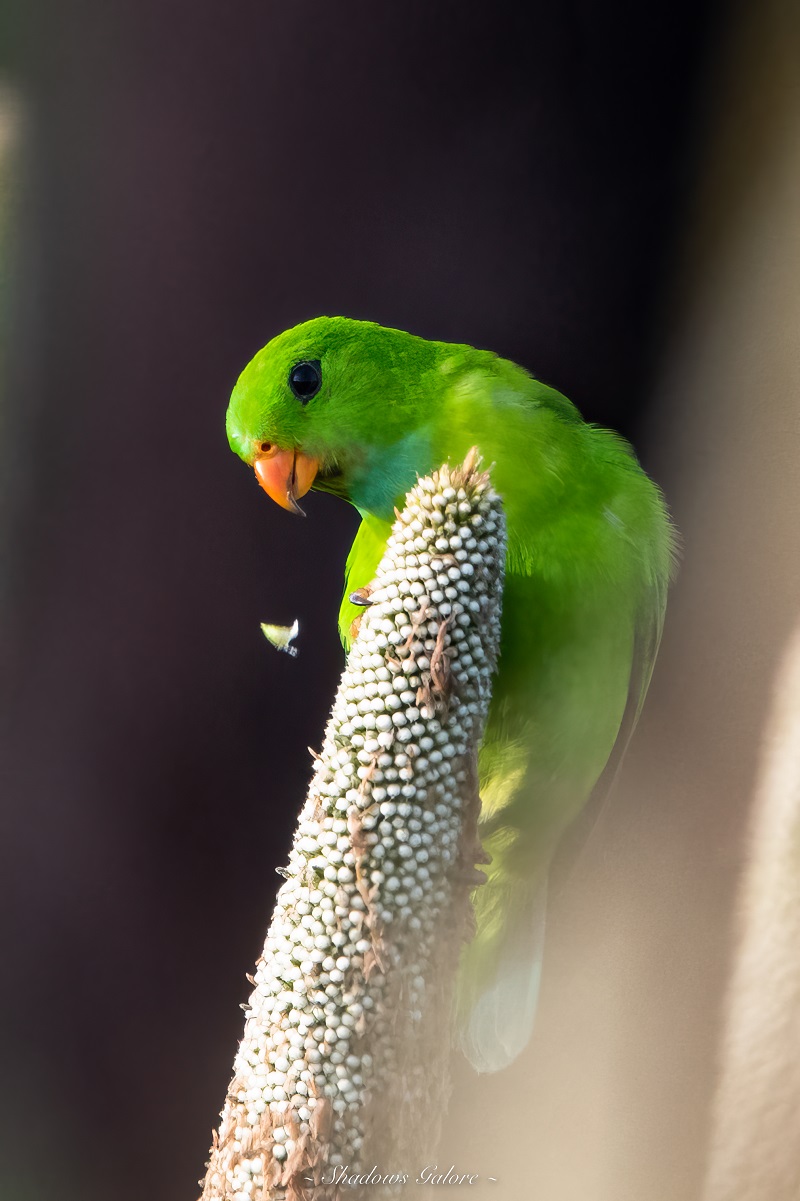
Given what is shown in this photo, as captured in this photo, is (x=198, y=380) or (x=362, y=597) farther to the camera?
→ (x=198, y=380)

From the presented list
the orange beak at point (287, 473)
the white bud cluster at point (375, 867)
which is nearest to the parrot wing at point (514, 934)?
the white bud cluster at point (375, 867)

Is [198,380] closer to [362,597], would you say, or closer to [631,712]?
[362,597]

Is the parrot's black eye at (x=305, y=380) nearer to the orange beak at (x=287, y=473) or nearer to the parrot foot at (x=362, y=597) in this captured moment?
the orange beak at (x=287, y=473)

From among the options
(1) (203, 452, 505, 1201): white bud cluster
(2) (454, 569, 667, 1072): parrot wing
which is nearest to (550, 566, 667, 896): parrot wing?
(2) (454, 569, 667, 1072): parrot wing

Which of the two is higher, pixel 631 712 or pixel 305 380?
pixel 305 380

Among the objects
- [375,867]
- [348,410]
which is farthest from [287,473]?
[375,867]

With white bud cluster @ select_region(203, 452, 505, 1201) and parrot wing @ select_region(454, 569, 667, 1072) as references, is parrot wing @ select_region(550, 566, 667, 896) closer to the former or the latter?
parrot wing @ select_region(454, 569, 667, 1072)

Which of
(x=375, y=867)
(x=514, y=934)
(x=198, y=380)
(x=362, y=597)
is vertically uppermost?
(x=198, y=380)

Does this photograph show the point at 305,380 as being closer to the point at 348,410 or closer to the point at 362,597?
the point at 348,410
